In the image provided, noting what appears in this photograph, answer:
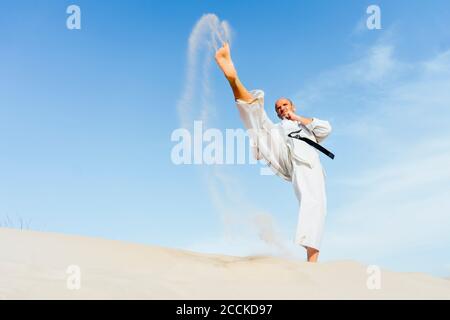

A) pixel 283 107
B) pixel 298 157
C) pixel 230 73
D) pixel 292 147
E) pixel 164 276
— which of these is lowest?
pixel 164 276

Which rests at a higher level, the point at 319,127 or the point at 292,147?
the point at 319,127

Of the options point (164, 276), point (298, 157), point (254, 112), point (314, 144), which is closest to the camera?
point (164, 276)

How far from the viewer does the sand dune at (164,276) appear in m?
3.95

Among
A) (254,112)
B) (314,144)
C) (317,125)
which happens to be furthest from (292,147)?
(254,112)

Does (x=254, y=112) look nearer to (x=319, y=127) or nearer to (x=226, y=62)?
(x=226, y=62)

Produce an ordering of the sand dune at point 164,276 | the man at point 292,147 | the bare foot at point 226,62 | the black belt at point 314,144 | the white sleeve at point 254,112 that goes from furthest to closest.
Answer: the black belt at point 314,144
the white sleeve at point 254,112
the bare foot at point 226,62
the man at point 292,147
the sand dune at point 164,276

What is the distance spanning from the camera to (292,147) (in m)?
6.86

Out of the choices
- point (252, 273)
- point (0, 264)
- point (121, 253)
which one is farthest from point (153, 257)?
point (0, 264)

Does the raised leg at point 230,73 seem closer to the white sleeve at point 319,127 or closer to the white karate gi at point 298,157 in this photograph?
the white karate gi at point 298,157

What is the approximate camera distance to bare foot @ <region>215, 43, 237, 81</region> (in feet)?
21.2

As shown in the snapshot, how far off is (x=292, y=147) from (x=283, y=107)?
21.2 inches

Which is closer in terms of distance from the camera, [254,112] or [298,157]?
[254,112]

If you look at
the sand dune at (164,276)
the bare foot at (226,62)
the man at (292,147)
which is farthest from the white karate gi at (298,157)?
the sand dune at (164,276)
